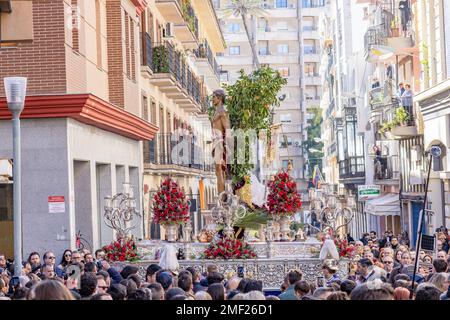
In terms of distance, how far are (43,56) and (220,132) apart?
12.7 feet

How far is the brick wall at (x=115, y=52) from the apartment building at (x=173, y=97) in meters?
2.82

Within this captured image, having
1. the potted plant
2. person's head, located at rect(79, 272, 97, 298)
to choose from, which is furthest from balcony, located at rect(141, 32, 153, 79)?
person's head, located at rect(79, 272, 97, 298)

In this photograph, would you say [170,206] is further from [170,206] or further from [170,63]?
[170,63]

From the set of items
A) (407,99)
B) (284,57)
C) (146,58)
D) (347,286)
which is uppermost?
(284,57)

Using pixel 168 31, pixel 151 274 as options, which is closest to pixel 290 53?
pixel 168 31

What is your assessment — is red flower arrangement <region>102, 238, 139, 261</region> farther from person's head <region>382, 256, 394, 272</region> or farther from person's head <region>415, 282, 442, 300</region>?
person's head <region>415, 282, 442, 300</region>

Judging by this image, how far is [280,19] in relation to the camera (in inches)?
4173

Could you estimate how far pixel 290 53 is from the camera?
105 metres

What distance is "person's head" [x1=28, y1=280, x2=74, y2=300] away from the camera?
6.87 meters

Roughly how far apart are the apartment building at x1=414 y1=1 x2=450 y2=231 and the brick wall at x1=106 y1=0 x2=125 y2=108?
28.7 ft

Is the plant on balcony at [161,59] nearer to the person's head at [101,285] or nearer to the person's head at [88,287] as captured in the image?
the person's head at [101,285]

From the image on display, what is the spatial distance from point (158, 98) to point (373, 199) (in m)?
16.7

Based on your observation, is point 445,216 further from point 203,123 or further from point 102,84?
point 203,123
